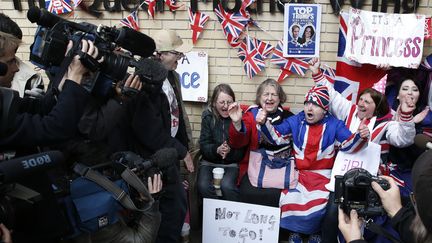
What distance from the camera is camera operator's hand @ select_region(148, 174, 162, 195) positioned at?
212cm

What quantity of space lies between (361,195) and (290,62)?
2378mm

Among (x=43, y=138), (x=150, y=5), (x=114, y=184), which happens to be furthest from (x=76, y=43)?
(x=150, y=5)

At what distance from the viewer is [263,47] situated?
397cm

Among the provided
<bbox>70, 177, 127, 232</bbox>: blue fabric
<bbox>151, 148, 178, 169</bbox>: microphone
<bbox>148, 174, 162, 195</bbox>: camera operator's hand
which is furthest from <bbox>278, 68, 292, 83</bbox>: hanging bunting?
<bbox>70, 177, 127, 232</bbox>: blue fabric

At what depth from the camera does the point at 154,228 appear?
6.78ft

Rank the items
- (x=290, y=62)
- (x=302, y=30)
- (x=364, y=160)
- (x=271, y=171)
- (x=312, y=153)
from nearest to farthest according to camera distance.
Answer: (x=364, y=160)
(x=312, y=153)
(x=271, y=171)
(x=302, y=30)
(x=290, y=62)

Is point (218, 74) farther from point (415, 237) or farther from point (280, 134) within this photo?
point (415, 237)

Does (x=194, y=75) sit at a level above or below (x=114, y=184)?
above

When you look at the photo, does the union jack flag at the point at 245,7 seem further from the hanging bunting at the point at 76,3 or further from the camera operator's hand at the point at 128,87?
the camera operator's hand at the point at 128,87

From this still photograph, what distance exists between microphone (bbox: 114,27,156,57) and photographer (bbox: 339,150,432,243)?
4.54 feet

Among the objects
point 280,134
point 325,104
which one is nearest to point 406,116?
point 325,104

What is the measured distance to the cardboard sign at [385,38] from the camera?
11.7 ft

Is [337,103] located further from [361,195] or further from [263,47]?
[361,195]

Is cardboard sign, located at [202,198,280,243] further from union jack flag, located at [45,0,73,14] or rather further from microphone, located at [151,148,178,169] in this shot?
union jack flag, located at [45,0,73,14]
